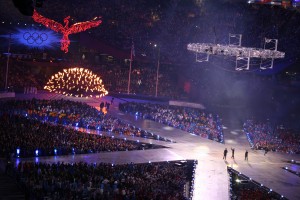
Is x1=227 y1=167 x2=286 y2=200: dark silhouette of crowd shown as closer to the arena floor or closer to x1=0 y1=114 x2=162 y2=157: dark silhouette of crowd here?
the arena floor

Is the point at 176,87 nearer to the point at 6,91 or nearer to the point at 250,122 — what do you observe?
the point at 250,122

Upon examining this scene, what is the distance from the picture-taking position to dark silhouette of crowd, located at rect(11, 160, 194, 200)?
17.2 metres

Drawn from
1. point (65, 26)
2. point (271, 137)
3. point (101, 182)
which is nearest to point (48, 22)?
point (65, 26)

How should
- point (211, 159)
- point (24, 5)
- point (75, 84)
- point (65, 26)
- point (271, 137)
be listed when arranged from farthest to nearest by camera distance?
point (65, 26), point (75, 84), point (271, 137), point (211, 159), point (24, 5)

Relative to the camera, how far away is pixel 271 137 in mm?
36531

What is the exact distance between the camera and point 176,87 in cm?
4944

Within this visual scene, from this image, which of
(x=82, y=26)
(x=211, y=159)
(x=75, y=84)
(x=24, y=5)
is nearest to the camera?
(x=24, y=5)

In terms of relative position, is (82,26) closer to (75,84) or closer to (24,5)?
(75,84)

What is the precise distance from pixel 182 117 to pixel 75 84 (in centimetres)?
1144

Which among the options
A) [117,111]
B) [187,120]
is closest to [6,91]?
[117,111]

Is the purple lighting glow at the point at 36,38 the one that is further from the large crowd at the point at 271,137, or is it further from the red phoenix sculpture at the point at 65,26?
the large crowd at the point at 271,137

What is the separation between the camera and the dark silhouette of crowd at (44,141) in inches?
917

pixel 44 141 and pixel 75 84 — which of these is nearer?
pixel 44 141

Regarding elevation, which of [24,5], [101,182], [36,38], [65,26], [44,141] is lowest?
[101,182]
